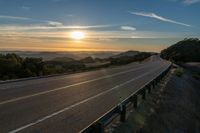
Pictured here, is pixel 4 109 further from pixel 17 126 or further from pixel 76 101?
pixel 76 101

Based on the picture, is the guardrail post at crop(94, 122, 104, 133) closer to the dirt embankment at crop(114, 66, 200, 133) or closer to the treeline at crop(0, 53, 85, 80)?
the dirt embankment at crop(114, 66, 200, 133)

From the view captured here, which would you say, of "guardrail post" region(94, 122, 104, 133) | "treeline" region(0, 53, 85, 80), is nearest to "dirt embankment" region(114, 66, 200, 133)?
"guardrail post" region(94, 122, 104, 133)

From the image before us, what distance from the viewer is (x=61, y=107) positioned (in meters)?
13.7

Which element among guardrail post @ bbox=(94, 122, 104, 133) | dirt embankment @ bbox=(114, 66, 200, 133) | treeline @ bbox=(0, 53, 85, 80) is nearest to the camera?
guardrail post @ bbox=(94, 122, 104, 133)

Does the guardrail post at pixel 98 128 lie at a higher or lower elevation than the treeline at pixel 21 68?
higher

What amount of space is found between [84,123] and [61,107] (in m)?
2.99

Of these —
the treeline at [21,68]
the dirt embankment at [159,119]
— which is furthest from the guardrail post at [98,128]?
the treeline at [21,68]

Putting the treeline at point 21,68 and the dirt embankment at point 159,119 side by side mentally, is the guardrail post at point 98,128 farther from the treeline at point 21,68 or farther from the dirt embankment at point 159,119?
the treeline at point 21,68

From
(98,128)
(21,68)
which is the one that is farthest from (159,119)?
(21,68)

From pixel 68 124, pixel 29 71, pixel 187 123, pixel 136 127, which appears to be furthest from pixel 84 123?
pixel 29 71

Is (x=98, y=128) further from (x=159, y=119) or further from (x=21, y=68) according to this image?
(x=21, y=68)

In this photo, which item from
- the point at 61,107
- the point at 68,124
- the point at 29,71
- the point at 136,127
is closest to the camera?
the point at 68,124

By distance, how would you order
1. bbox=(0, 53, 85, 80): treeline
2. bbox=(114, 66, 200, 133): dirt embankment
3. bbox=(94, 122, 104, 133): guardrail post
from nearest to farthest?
bbox=(94, 122, 104, 133): guardrail post < bbox=(114, 66, 200, 133): dirt embankment < bbox=(0, 53, 85, 80): treeline

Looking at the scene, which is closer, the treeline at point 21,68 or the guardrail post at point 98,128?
the guardrail post at point 98,128
